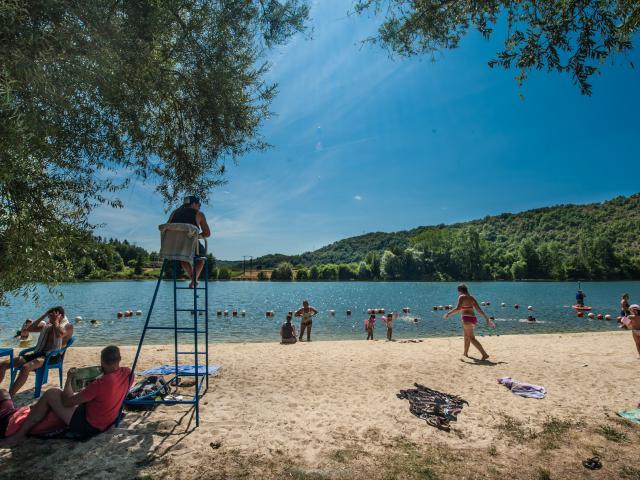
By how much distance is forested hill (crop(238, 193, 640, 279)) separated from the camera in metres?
91.4

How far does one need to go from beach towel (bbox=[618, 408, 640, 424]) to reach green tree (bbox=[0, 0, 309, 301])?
7.60 metres

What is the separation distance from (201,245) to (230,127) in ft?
6.91

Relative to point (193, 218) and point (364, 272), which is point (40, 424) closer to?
point (193, 218)

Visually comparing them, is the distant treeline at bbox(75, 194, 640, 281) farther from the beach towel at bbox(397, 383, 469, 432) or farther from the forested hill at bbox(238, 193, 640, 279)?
the beach towel at bbox(397, 383, 469, 432)

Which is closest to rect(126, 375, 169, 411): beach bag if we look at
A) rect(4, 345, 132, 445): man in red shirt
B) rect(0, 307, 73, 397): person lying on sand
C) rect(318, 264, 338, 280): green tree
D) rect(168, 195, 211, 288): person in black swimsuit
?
rect(4, 345, 132, 445): man in red shirt

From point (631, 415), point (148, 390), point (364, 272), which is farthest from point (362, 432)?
point (364, 272)

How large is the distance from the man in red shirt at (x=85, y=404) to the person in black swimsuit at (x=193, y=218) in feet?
4.84

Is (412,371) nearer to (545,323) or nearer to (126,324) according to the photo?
(545,323)

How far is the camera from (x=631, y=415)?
19.3 ft

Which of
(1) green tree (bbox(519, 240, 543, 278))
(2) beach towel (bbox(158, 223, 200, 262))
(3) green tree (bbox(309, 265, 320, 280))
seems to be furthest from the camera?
(3) green tree (bbox(309, 265, 320, 280))

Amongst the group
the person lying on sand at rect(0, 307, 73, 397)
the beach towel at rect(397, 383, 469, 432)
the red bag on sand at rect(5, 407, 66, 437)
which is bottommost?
the beach towel at rect(397, 383, 469, 432)

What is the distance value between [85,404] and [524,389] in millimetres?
7644

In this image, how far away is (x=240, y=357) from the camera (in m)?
10.7

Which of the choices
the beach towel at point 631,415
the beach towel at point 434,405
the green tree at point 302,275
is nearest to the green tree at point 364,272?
the green tree at point 302,275
